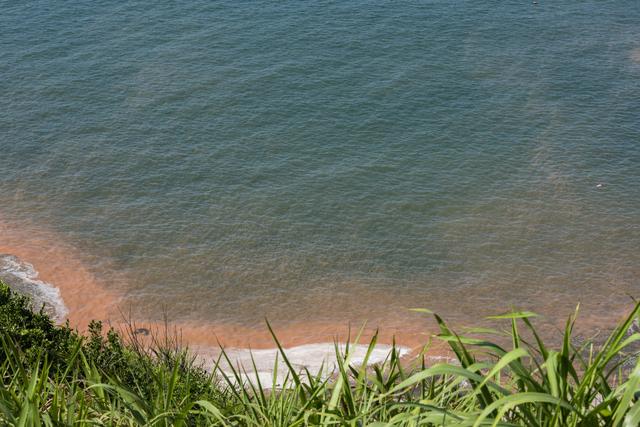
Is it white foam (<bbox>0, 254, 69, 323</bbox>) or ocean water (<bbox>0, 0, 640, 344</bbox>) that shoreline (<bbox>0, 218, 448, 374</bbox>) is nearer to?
white foam (<bbox>0, 254, 69, 323</bbox>)

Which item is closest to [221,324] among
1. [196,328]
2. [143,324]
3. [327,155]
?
[196,328]

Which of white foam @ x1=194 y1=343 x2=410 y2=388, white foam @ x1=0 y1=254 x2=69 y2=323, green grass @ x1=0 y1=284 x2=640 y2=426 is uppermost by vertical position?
green grass @ x1=0 y1=284 x2=640 y2=426

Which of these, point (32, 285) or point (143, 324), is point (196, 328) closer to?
point (143, 324)

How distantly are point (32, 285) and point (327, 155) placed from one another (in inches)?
441

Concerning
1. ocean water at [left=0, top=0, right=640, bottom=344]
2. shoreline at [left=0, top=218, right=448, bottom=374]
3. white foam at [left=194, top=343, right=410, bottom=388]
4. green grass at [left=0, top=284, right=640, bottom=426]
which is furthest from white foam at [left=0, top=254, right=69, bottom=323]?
green grass at [left=0, top=284, right=640, bottom=426]

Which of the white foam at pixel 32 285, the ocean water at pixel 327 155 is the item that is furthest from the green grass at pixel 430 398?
the ocean water at pixel 327 155

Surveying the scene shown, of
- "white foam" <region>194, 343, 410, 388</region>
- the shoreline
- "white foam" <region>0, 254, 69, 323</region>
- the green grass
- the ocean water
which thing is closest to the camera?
the green grass

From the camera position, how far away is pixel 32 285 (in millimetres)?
21562

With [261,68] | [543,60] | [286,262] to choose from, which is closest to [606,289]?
[286,262]

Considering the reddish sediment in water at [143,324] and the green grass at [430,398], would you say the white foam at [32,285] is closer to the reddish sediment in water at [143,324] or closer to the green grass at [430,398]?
the reddish sediment in water at [143,324]

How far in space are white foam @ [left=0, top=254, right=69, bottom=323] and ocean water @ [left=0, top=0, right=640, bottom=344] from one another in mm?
456

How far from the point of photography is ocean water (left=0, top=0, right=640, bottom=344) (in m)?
22.0

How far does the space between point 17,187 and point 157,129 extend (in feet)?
18.4

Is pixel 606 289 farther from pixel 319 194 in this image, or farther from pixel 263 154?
pixel 263 154
